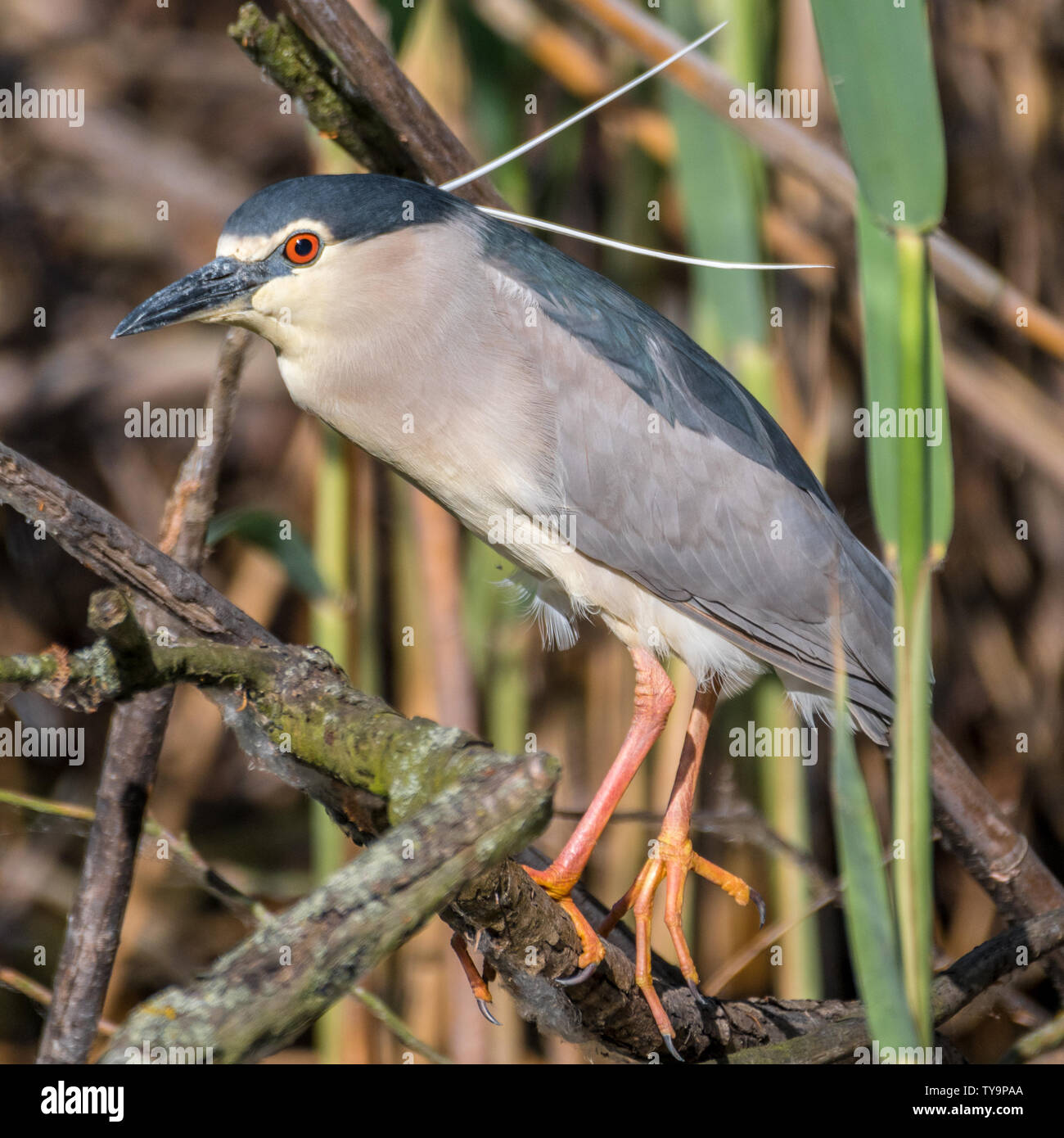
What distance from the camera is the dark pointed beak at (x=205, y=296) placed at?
1546mm

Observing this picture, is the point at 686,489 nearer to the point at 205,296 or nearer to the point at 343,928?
the point at 205,296

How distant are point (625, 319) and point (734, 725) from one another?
3.18ft

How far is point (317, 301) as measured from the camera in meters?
1.64

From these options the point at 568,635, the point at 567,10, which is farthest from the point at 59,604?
the point at 567,10

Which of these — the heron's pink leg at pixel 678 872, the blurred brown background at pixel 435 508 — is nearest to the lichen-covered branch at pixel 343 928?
the heron's pink leg at pixel 678 872

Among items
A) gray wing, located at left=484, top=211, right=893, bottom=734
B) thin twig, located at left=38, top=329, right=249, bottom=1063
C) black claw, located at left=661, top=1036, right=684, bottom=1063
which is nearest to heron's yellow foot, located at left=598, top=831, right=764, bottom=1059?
black claw, located at left=661, top=1036, right=684, bottom=1063

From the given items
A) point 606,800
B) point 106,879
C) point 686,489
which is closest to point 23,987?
point 106,879

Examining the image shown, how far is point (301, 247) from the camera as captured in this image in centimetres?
159

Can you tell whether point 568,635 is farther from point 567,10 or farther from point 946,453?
point 567,10

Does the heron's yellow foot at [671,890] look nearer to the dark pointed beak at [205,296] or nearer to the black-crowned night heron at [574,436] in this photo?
the black-crowned night heron at [574,436]

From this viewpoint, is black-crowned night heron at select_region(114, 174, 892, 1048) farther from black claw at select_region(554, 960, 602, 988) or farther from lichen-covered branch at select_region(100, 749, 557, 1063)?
lichen-covered branch at select_region(100, 749, 557, 1063)

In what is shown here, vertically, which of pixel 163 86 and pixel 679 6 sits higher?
pixel 163 86

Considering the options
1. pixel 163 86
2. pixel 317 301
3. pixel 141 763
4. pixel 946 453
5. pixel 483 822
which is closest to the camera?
pixel 483 822

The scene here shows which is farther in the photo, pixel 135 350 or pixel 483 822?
pixel 135 350
